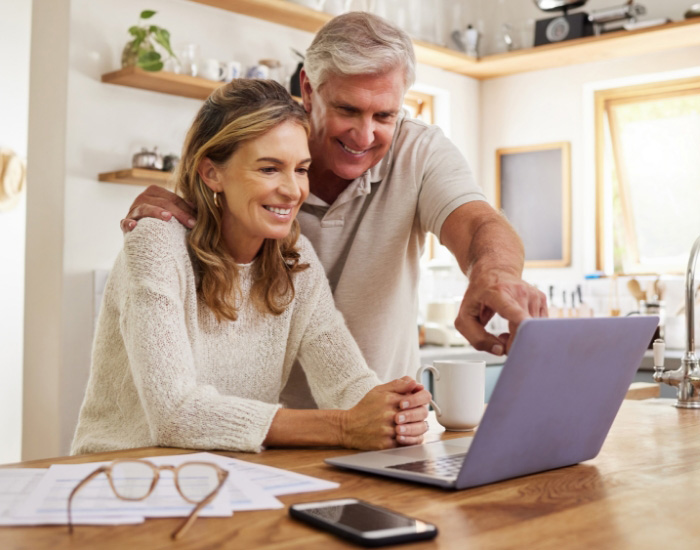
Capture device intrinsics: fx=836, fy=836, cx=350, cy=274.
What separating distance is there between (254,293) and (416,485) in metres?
0.75

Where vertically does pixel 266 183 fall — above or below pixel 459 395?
above

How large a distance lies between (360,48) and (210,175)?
430mm

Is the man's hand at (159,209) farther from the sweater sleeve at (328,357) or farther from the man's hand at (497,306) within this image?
the man's hand at (497,306)

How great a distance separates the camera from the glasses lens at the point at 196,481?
95cm

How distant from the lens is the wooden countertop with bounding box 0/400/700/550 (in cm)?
83

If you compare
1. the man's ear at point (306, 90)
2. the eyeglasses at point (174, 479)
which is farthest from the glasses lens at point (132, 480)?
the man's ear at point (306, 90)

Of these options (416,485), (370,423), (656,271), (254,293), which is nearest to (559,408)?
(416,485)

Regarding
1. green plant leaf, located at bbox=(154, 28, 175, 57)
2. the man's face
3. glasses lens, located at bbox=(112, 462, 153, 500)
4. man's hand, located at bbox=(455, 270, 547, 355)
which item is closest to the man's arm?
man's hand, located at bbox=(455, 270, 547, 355)

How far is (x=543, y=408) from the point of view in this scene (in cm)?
110

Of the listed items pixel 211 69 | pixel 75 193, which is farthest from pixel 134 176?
pixel 211 69

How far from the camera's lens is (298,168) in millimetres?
1791

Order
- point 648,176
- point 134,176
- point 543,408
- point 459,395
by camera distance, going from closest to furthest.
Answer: point 543,408 → point 459,395 → point 134,176 → point 648,176

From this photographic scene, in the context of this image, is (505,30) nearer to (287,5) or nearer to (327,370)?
(287,5)

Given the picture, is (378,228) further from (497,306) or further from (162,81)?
(162,81)
